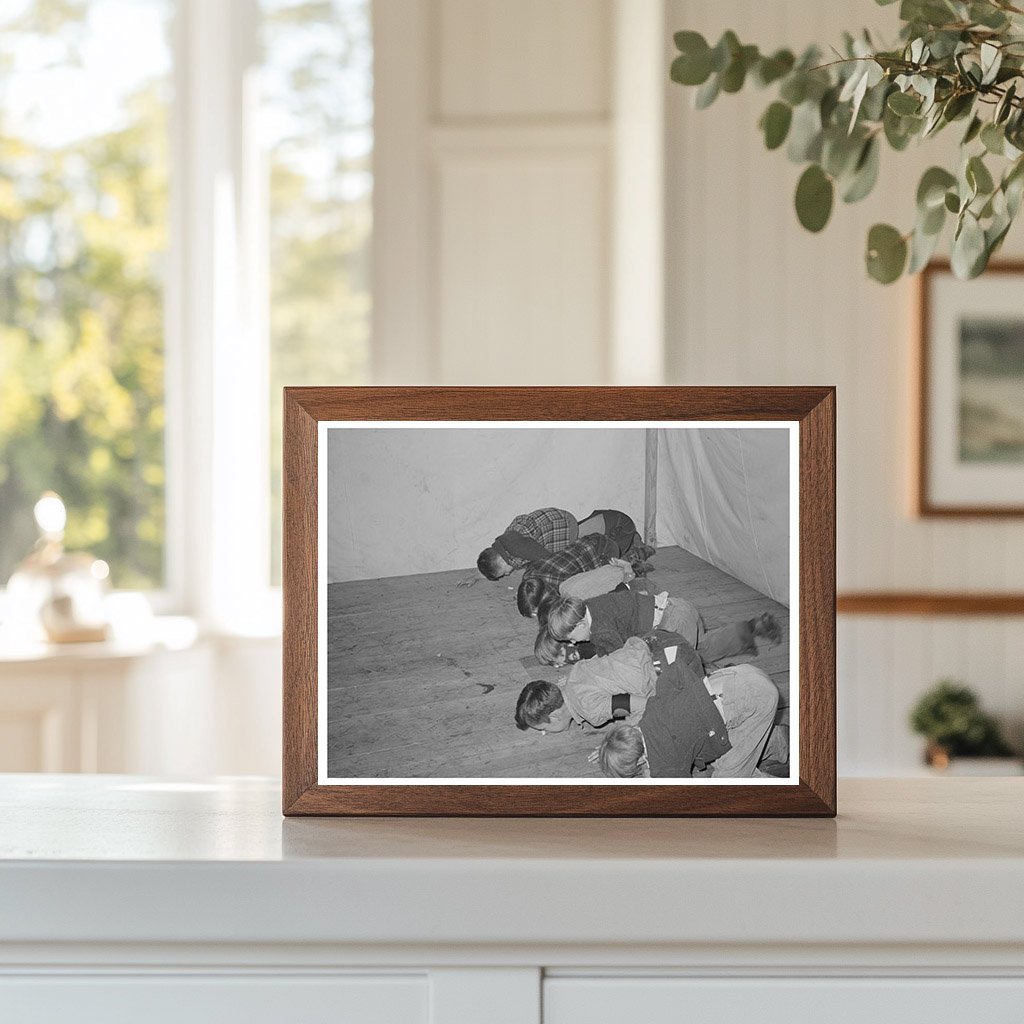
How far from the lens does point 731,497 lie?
49 cm

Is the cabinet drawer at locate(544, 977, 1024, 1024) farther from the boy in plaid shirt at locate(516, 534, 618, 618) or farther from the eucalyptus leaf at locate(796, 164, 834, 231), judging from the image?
the eucalyptus leaf at locate(796, 164, 834, 231)

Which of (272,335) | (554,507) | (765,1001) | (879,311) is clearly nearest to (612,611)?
(554,507)

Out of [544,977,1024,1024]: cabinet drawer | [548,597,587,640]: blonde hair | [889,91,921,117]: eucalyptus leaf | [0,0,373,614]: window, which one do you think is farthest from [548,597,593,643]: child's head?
[0,0,373,614]: window

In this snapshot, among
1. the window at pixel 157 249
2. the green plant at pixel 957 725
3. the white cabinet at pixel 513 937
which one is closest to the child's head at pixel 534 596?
the white cabinet at pixel 513 937

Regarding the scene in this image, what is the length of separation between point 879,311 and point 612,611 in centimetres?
225

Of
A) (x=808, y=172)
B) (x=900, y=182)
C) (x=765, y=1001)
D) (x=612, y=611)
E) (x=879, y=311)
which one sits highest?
(x=900, y=182)

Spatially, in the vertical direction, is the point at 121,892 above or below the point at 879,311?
below

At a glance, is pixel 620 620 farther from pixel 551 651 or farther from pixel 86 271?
pixel 86 271

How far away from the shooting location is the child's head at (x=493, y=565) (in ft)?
1.60

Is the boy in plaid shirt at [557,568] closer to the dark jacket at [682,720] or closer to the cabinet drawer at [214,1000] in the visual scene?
the dark jacket at [682,720]

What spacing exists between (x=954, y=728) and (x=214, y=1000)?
2279 mm

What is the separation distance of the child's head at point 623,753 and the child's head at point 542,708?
2 cm

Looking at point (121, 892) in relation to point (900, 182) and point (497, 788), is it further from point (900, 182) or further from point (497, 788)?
point (900, 182)

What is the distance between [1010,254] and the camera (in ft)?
8.03
